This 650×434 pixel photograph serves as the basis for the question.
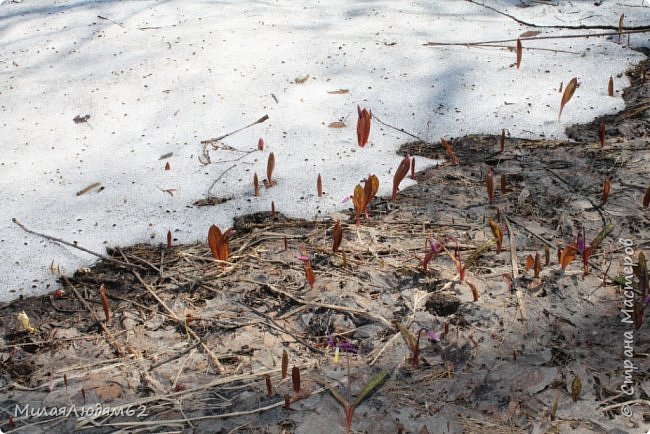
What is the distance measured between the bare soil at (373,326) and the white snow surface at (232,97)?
277 mm

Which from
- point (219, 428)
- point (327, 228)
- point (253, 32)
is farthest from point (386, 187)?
point (253, 32)

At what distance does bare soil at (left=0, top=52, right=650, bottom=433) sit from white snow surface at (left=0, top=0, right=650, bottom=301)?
0.28 m

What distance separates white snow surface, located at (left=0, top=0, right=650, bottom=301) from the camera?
3.04m

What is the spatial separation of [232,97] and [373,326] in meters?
2.13

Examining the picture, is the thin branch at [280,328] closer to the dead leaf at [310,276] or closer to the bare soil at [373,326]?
the bare soil at [373,326]

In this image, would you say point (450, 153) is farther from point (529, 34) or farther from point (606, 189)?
point (529, 34)

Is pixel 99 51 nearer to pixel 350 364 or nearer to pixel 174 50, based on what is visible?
pixel 174 50

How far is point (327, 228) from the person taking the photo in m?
2.82

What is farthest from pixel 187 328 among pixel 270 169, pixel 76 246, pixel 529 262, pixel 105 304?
pixel 529 262

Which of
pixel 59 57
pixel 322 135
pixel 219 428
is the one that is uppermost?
pixel 59 57

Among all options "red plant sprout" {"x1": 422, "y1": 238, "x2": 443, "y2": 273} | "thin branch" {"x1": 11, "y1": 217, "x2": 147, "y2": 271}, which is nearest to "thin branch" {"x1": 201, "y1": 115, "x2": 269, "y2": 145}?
"thin branch" {"x1": 11, "y1": 217, "x2": 147, "y2": 271}

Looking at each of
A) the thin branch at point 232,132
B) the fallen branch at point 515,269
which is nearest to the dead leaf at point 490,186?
the fallen branch at point 515,269

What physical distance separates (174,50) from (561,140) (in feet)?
8.70

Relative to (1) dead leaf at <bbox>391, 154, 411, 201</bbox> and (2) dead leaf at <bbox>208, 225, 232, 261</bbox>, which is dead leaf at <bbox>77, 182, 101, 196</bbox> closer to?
A: (2) dead leaf at <bbox>208, 225, 232, 261</bbox>
